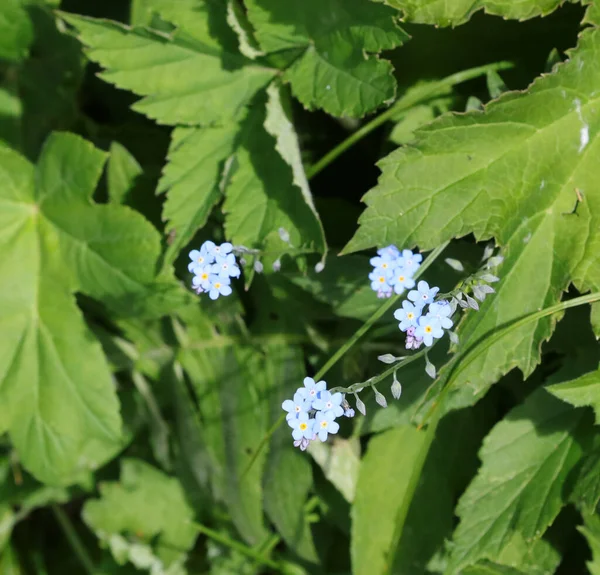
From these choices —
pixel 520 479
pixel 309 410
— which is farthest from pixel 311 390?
pixel 520 479

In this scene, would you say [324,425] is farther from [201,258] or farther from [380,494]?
[380,494]

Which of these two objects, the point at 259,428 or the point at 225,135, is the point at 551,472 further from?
the point at 225,135

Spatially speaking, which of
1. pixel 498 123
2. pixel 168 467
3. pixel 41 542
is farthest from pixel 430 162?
pixel 41 542

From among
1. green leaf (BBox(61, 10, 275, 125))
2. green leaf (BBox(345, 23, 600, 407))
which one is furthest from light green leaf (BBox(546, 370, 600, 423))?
green leaf (BBox(61, 10, 275, 125))

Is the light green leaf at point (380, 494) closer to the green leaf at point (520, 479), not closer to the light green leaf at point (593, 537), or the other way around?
the green leaf at point (520, 479)

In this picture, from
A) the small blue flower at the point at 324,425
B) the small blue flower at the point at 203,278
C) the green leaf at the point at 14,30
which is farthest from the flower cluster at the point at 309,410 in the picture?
the green leaf at the point at 14,30

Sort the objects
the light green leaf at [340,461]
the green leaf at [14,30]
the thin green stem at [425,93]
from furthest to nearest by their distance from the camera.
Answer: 1. the green leaf at [14,30]
2. the light green leaf at [340,461]
3. the thin green stem at [425,93]
